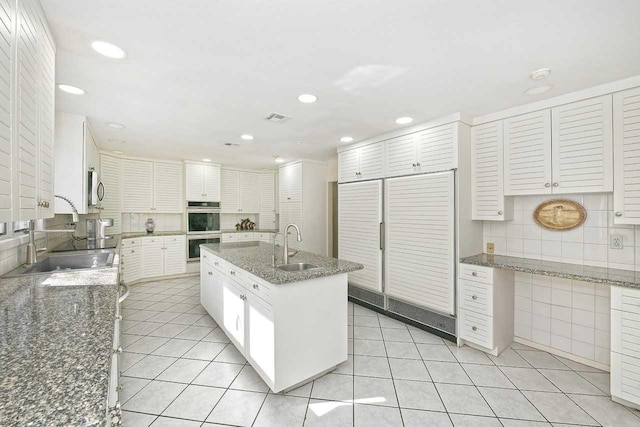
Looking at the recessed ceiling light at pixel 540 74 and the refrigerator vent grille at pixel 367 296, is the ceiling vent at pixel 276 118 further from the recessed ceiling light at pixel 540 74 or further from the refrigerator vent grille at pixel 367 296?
the refrigerator vent grille at pixel 367 296

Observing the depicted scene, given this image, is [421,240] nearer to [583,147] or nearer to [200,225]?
[583,147]

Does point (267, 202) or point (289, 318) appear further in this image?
point (267, 202)

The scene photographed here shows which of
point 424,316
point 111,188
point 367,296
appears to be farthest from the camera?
point 111,188

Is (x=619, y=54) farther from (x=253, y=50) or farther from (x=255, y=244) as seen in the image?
(x=255, y=244)

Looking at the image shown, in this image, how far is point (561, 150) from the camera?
7.92 feet

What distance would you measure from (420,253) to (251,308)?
76.0 inches

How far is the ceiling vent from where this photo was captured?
9.27 feet

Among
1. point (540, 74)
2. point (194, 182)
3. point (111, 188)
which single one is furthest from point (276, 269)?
point (111, 188)

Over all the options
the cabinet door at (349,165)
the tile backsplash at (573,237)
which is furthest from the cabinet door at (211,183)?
the tile backsplash at (573,237)

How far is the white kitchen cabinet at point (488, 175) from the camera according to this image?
109 inches

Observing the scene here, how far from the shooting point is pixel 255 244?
3574 millimetres

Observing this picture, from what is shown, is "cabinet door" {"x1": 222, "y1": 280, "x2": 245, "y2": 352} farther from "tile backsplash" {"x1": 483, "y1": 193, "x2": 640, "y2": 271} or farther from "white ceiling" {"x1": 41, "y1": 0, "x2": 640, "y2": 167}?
"tile backsplash" {"x1": 483, "y1": 193, "x2": 640, "y2": 271}

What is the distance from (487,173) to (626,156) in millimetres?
967

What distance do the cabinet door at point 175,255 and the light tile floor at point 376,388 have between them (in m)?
2.35
